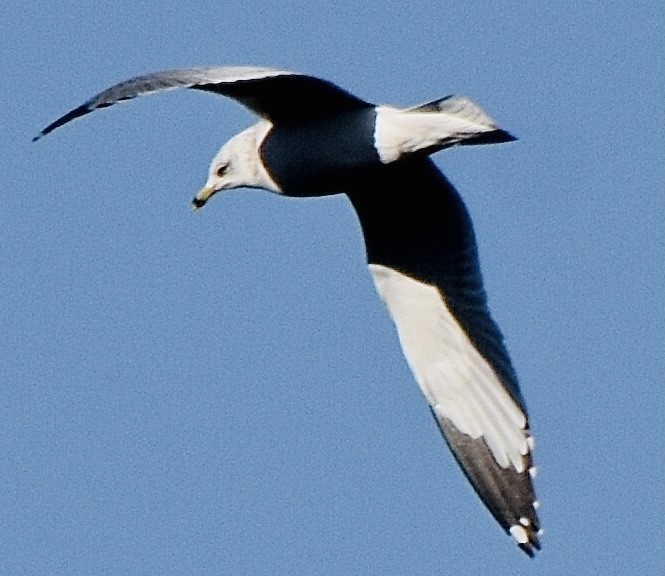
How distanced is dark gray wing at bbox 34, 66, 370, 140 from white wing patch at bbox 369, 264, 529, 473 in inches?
37.4

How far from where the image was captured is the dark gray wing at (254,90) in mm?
5684

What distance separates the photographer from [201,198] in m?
7.08

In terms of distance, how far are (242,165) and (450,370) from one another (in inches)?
41.8

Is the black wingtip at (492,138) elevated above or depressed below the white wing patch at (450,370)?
above

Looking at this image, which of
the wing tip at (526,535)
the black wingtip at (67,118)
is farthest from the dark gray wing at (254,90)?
the wing tip at (526,535)

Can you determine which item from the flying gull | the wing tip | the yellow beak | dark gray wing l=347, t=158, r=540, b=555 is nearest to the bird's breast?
the flying gull

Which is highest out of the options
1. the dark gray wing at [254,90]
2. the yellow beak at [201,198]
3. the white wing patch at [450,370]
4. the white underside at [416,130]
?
the dark gray wing at [254,90]

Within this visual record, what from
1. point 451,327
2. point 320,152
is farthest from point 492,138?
point 451,327

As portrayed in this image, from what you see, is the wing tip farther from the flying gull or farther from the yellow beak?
the yellow beak

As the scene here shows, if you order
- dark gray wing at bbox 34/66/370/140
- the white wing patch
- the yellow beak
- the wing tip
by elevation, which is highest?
dark gray wing at bbox 34/66/370/140

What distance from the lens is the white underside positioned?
6.11 meters

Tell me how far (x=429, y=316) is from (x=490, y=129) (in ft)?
4.17

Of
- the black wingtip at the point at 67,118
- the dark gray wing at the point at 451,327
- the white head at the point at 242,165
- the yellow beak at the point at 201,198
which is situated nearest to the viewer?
the black wingtip at the point at 67,118

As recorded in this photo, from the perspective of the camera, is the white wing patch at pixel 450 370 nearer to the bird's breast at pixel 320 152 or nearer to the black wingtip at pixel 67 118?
the bird's breast at pixel 320 152
